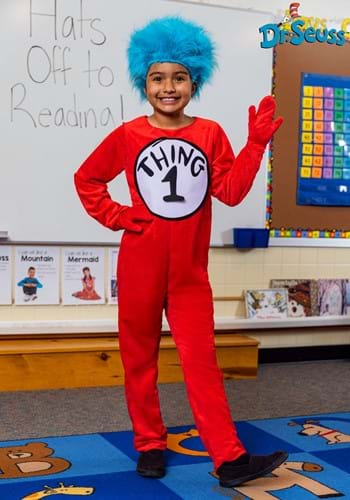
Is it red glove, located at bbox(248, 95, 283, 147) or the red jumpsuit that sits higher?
red glove, located at bbox(248, 95, 283, 147)

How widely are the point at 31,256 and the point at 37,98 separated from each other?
746 millimetres

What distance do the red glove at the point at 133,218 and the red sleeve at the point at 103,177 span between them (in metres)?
0.02

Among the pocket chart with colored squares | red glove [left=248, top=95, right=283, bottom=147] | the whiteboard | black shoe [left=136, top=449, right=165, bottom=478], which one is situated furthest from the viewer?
the pocket chart with colored squares

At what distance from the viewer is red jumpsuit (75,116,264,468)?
Answer: 2.08 metres

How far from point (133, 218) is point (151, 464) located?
741 mm

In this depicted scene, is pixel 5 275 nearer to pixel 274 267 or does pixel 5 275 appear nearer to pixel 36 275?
pixel 36 275

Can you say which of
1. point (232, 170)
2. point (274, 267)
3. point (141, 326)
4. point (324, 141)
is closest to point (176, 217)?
point (232, 170)

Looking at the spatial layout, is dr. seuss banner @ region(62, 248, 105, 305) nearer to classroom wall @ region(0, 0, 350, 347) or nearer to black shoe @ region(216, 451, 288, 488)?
classroom wall @ region(0, 0, 350, 347)

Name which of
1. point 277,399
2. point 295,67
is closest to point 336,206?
point 295,67

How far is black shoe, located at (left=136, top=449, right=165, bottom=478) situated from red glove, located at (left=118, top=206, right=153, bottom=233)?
68 centimetres

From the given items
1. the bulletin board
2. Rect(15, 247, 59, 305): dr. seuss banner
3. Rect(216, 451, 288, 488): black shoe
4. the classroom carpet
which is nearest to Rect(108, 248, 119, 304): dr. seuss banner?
Rect(15, 247, 59, 305): dr. seuss banner

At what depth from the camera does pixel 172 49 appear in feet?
6.92

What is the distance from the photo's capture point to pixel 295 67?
152 inches

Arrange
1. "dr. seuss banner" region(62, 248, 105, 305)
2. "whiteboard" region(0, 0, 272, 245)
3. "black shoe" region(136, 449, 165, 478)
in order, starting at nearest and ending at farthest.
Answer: "black shoe" region(136, 449, 165, 478) < "whiteboard" region(0, 0, 272, 245) < "dr. seuss banner" region(62, 248, 105, 305)
